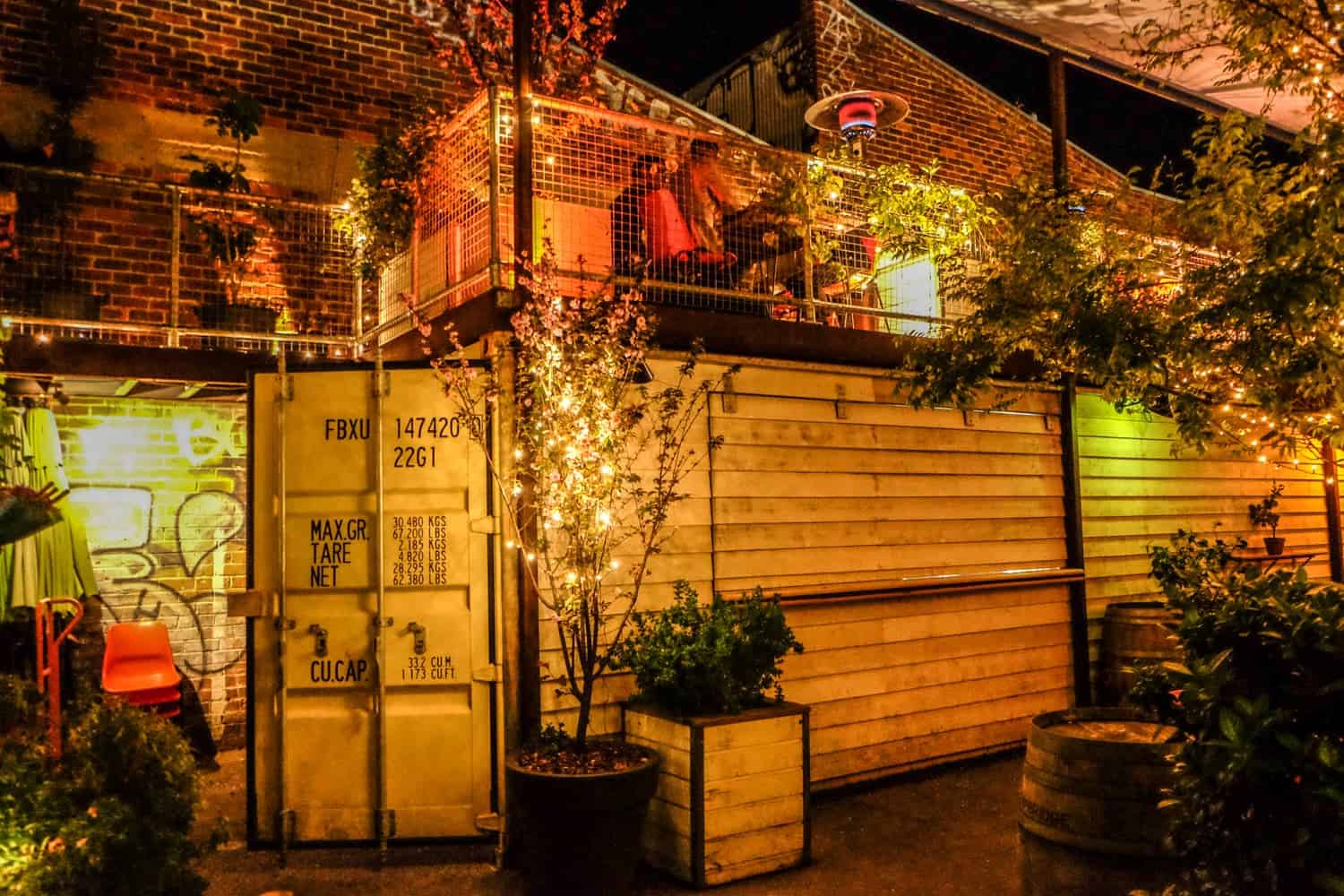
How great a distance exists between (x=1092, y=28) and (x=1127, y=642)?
5406 millimetres

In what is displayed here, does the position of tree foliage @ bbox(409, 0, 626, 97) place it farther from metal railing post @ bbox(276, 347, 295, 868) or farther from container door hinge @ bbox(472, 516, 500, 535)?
container door hinge @ bbox(472, 516, 500, 535)

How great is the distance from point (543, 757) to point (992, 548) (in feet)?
15.7

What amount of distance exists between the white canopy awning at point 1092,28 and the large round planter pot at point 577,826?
7.05m

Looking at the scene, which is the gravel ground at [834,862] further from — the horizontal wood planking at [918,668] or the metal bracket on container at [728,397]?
the metal bracket on container at [728,397]

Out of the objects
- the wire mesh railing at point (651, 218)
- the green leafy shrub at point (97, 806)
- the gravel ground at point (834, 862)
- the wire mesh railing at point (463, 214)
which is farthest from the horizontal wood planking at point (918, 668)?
the green leafy shrub at point (97, 806)

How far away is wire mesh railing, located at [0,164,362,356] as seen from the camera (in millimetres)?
7953

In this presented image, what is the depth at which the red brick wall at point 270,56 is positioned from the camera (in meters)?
8.56

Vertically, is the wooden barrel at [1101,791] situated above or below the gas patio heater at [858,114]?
below

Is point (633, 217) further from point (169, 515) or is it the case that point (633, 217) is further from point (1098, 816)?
point (169, 515)

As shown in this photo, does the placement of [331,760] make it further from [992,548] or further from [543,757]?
[992,548]

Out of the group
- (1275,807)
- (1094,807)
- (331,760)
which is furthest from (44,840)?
(1275,807)

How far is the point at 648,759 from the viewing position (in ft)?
16.8

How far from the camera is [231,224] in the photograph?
8477 millimetres

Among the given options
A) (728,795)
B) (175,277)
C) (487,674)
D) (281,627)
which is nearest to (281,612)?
(281,627)
